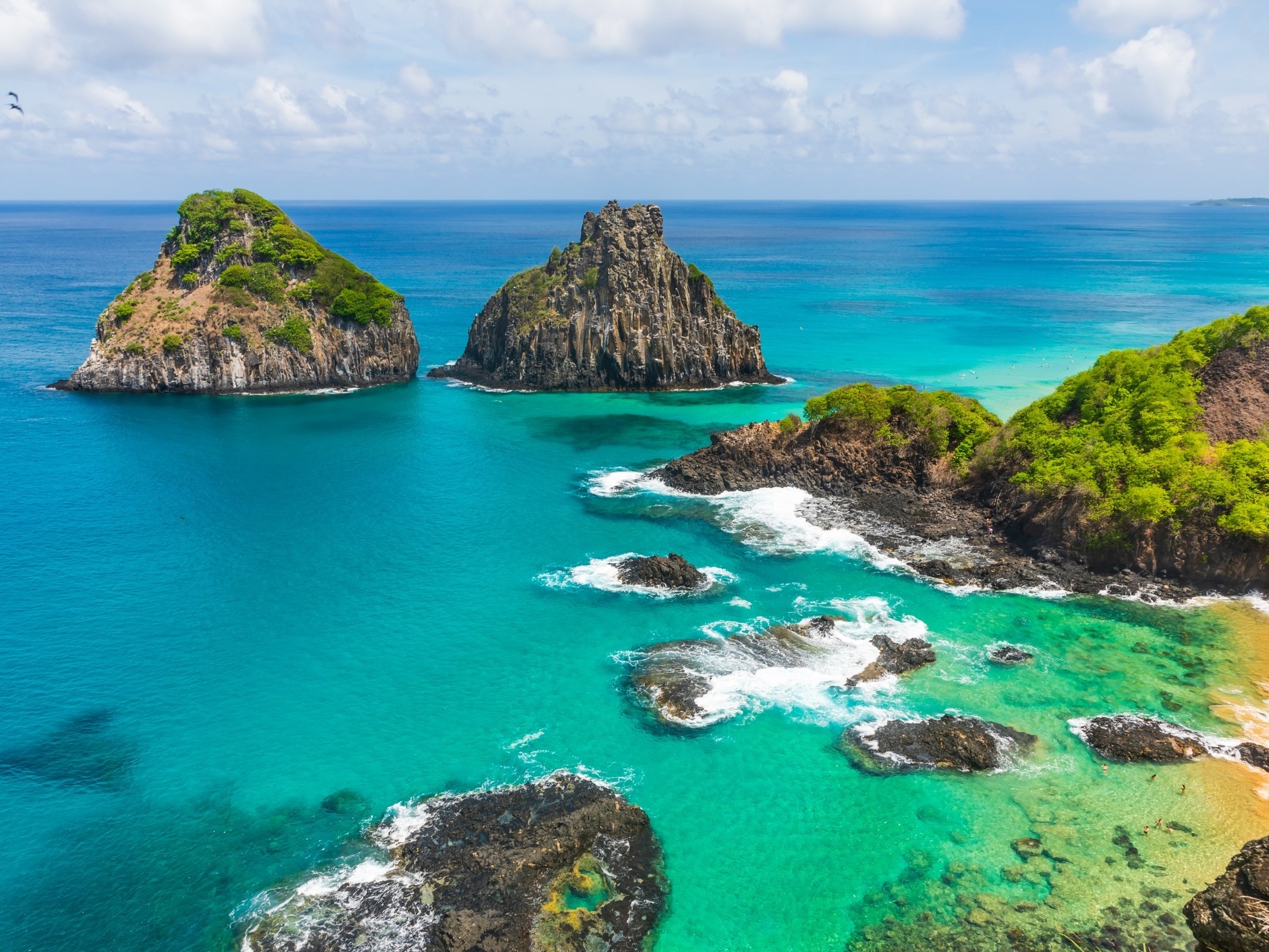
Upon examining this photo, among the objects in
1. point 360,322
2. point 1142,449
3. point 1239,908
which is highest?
point 360,322

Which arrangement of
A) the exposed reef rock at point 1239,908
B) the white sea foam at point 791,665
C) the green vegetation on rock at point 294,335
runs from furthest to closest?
the green vegetation on rock at point 294,335 → the white sea foam at point 791,665 → the exposed reef rock at point 1239,908

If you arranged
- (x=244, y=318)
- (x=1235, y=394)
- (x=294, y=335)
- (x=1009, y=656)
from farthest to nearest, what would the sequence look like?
(x=294, y=335) < (x=244, y=318) < (x=1235, y=394) < (x=1009, y=656)

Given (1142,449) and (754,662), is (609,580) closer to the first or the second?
(754,662)

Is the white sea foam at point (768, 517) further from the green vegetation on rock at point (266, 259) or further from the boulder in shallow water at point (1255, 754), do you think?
the green vegetation on rock at point (266, 259)

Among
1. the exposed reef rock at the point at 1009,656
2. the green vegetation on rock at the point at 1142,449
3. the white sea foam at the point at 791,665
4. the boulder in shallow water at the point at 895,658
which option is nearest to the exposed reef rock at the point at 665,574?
the white sea foam at the point at 791,665

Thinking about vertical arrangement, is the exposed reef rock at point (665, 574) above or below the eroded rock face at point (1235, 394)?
below

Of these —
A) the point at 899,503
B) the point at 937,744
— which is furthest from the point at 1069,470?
the point at 937,744

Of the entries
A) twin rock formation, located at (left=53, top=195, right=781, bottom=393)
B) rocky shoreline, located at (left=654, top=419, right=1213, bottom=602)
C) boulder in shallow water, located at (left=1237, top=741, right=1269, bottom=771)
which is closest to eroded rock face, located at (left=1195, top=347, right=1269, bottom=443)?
rocky shoreline, located at (left=654, top=419, right=1213, bottom=602)
